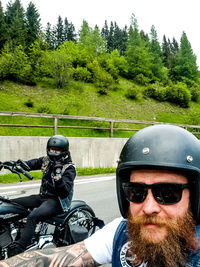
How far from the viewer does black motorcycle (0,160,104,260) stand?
2.98 metres

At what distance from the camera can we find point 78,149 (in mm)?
10203

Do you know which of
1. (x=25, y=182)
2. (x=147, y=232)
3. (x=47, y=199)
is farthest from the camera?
(x=25, y=182)

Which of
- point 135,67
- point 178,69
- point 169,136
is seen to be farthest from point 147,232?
point 178,69

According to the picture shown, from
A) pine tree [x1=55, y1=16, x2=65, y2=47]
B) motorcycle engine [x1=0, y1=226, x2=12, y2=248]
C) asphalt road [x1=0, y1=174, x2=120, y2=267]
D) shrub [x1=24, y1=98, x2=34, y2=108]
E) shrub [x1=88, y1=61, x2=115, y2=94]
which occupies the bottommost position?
asphalt road [x1=0, y1=174, x2=120, y2=267]

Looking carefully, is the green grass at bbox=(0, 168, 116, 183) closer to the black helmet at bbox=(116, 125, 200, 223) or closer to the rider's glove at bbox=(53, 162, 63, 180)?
the rider's glove at bbox=(53, 162, 63, 180)

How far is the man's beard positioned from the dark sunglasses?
11 centimetres

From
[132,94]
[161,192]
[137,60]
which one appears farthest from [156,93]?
[161,192]

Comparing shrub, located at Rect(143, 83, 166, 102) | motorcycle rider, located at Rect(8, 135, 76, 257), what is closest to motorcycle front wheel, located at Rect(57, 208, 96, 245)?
motorcycle rider, located at Rect(8, 135, 76, 257)

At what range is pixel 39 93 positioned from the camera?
3472 centimetres

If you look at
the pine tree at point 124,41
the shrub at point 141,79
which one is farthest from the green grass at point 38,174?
the pine tree at point 124,41

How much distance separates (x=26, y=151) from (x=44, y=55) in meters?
32.2

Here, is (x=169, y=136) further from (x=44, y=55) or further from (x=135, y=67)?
(x=135, y=67)

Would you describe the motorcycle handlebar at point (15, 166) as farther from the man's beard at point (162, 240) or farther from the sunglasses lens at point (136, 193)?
the man's beard at point (162, 240)

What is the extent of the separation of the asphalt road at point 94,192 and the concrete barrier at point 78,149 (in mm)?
1484
